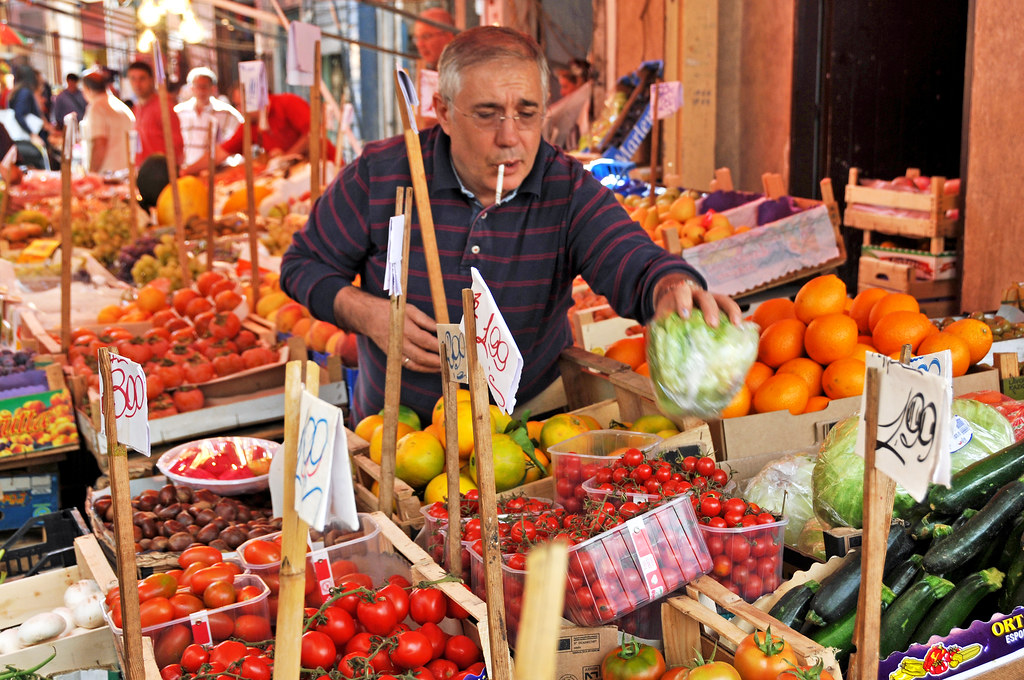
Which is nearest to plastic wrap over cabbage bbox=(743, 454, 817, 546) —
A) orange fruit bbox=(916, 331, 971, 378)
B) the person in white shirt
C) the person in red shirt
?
orange fruit bbox=(916, 331, 971, 378)

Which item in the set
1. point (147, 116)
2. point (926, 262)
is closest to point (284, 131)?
point (147, 116)

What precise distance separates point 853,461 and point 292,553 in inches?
46.9

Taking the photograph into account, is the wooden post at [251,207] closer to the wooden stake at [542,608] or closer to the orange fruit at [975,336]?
the orange fruit at [975,336]

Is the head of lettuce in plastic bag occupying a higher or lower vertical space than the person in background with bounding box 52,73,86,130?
lower

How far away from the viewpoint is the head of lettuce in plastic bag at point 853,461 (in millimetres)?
1774

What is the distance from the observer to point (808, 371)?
242 centimetres

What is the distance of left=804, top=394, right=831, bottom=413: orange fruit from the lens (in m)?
2.34

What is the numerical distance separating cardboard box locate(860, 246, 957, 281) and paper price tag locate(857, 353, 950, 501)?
3.79m

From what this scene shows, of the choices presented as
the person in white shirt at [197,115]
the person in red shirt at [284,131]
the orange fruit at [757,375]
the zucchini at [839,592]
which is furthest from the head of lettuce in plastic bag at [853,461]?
the person in white shirt at [197,115]

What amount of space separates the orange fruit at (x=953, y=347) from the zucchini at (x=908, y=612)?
0.91 meters

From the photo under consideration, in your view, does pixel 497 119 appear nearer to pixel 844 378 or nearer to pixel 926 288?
pixel 844 378

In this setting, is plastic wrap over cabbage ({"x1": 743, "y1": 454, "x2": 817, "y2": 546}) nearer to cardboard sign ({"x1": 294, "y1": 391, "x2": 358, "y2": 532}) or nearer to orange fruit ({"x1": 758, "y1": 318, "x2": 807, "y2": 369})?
orange fruit ({"x1": 758, "y1": 318, "x2": 807, "y2": 369})

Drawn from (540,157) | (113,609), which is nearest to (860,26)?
(540,157)

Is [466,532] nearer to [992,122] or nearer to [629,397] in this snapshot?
[629,397]
